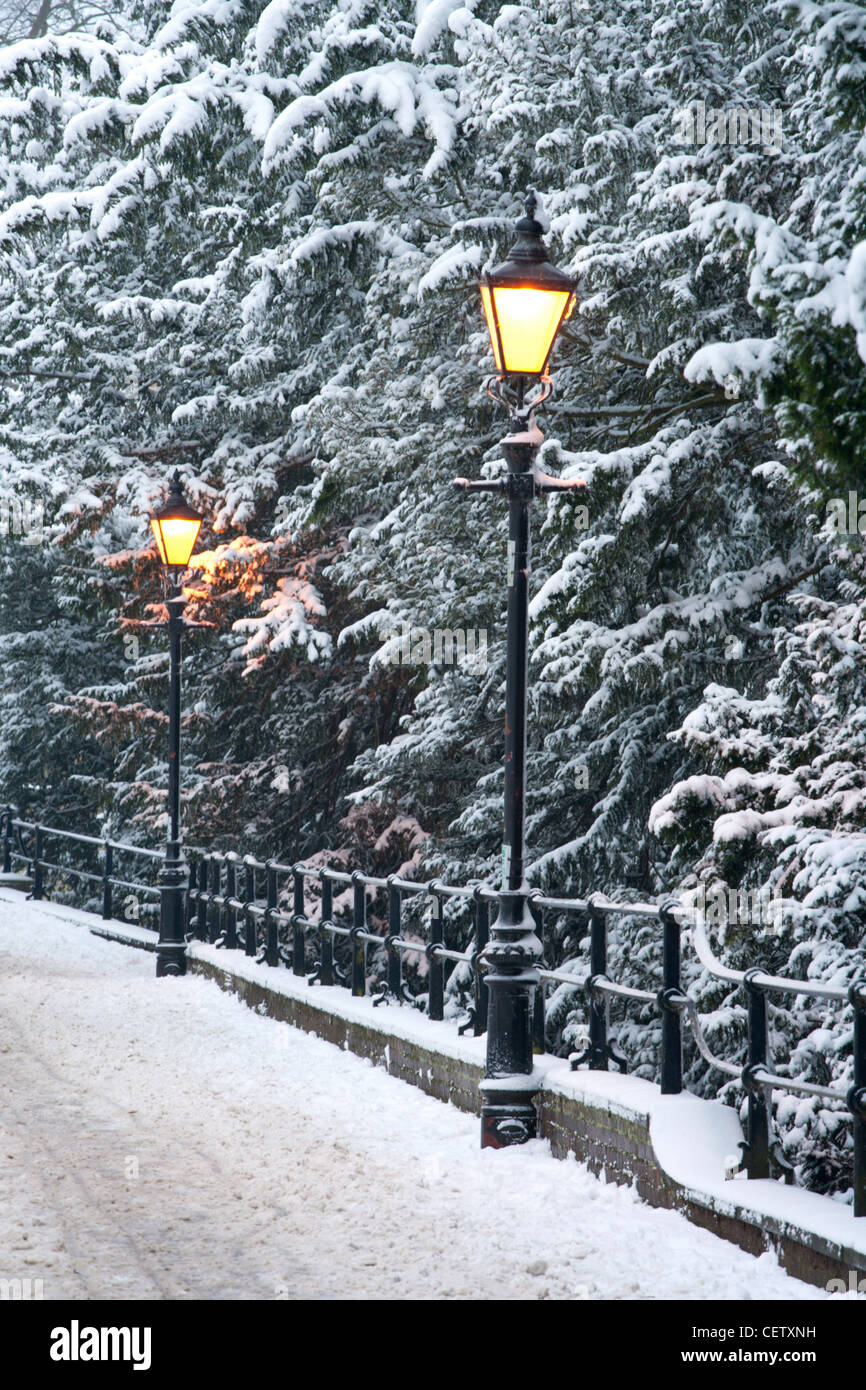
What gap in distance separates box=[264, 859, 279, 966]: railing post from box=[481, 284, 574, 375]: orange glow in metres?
6.75

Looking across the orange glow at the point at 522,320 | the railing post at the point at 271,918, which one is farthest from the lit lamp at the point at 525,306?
the railing post at the point at 271,918

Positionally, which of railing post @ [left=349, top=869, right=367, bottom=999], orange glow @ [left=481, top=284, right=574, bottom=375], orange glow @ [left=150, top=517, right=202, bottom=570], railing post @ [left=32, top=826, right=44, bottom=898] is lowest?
railing post @ [left=32, top=826, right=44, bottom=898]

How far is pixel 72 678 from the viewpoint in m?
28.4

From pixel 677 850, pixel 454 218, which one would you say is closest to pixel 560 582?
pixel 677 850

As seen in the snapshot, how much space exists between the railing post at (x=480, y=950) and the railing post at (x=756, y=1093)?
2.62m

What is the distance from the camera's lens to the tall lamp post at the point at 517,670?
8.17 metres

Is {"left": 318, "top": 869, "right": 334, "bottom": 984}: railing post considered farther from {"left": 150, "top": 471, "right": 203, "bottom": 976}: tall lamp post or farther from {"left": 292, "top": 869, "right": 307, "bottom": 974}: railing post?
{"left": 150, "top": 471, "right": 203, "bottom": 976}: tall lamp post

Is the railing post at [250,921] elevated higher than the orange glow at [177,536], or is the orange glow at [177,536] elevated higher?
the orange glow at [177,536]

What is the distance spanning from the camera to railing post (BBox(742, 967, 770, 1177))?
628 centimetres

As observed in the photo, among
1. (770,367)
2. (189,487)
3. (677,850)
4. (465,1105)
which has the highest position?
(189,487)

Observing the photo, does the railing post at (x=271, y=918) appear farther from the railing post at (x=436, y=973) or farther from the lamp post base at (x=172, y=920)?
the railing post at (x=436, y=973)

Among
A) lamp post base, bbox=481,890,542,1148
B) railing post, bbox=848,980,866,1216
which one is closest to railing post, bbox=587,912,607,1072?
lamp post base, bbox=481,890,542,1148

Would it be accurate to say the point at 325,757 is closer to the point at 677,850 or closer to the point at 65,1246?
the point at 677,850
